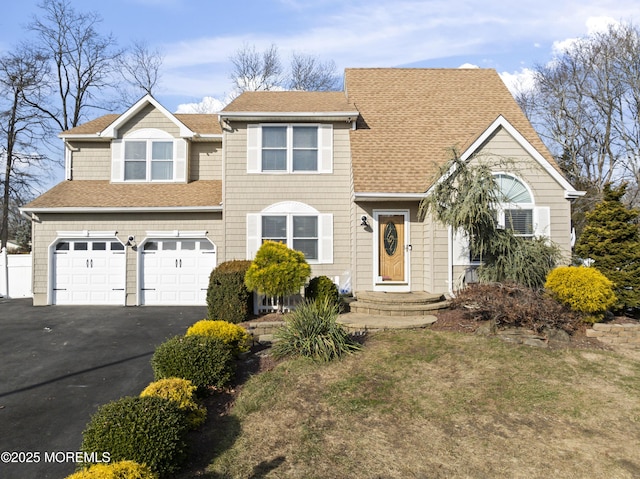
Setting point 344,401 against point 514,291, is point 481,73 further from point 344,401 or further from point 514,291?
point 344,401

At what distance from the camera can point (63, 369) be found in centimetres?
761

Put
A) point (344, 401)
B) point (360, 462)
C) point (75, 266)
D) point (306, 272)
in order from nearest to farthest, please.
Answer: point (360, 462) → point (344, 401) → point (306, 272) → point (75, 266)

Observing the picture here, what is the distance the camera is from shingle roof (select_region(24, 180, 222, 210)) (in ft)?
44.9

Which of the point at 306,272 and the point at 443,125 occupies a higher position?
the point at 443,125

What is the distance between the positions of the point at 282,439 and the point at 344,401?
1115 mm

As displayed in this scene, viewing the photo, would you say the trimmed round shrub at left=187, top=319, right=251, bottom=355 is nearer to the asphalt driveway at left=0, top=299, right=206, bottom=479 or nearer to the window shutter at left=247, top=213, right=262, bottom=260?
the asphalt driveway at left=0, top=299, right=206, bottom=479

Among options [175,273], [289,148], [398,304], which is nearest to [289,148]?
[289,148]

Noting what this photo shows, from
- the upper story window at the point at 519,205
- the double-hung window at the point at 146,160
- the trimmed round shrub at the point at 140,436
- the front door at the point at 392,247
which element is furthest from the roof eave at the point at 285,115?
the trimmed round shrub at the point at 140,436

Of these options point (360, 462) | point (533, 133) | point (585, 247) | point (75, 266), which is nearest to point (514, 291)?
point (585, 247)

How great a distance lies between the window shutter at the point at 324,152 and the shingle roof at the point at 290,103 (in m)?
0.58

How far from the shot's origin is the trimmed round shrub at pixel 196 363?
5945 mm

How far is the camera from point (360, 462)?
436cm

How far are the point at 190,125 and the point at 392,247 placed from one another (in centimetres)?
904

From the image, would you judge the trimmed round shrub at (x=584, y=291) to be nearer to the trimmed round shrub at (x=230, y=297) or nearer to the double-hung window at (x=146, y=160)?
the trimmed round shrub at (x=230, y=297)
